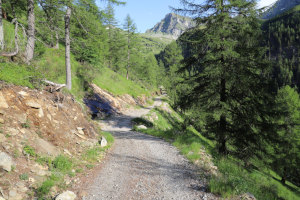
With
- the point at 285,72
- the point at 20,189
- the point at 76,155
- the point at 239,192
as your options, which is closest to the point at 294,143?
the point at 239,192

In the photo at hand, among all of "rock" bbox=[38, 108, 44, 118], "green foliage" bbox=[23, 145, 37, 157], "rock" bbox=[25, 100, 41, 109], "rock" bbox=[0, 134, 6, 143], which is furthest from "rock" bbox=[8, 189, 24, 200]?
"rock" bbox=[25, 100, 41, 109]

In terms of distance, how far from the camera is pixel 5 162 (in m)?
3.84

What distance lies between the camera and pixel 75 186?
4.75m

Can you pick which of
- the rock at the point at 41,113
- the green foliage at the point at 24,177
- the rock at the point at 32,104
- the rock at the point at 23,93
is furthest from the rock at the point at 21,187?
the rock at the point at 23,93

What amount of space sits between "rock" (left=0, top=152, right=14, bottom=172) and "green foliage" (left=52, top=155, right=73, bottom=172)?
129cm

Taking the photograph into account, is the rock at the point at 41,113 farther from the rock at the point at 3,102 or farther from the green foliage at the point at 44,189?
the green foliage at the point at 44,189

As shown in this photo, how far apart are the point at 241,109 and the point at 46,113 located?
10265 millimetres

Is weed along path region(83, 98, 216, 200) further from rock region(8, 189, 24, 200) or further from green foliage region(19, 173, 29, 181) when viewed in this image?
green foliage region(19, 173, 29, 181)

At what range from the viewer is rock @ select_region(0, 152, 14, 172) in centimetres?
377

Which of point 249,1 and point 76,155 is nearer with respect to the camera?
point 76,155

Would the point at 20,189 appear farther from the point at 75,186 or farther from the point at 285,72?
the point at 285,72

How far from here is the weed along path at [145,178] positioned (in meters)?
4.49

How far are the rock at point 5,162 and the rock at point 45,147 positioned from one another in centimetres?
118

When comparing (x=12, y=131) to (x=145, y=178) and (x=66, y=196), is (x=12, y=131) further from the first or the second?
(x=145, y=178)
